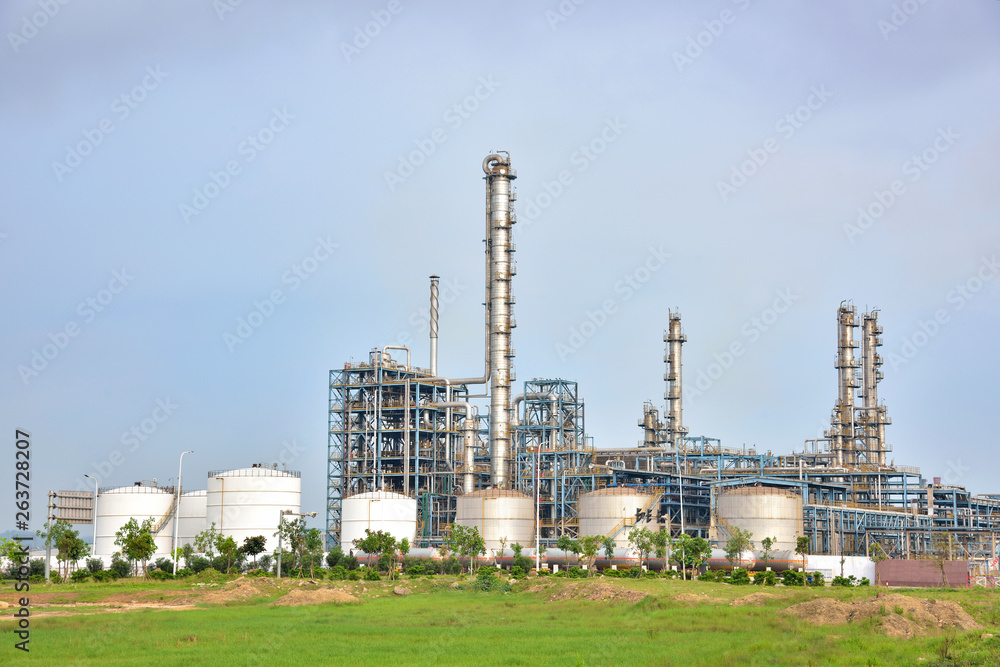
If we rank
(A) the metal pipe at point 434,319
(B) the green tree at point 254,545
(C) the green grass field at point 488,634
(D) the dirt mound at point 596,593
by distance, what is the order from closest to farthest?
(C) the green grass field at point 488,634 < (D) the dirt mound at point 596,593 < (B) the green tree at point 254,545 < (A) the metal pipe at point 434,319

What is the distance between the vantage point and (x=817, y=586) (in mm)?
74812

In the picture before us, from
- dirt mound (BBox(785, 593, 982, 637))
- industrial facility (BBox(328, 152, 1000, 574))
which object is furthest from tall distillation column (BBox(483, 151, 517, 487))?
dirt mound (BBox(785, 593, 982, 637))

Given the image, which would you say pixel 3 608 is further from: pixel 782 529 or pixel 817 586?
pixel 782 529

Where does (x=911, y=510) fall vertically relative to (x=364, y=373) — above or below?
below

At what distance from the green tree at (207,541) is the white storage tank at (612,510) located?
98.8ft

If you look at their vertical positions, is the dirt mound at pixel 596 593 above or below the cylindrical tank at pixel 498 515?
below

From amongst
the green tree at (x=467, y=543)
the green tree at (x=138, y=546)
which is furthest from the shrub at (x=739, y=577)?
the green tree at (x=138, y=546)

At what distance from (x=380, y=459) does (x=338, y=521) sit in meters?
7.20

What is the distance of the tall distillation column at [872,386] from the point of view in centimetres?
11838

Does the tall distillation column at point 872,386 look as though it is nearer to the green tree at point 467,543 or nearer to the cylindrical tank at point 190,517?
the green tree at point 467,543

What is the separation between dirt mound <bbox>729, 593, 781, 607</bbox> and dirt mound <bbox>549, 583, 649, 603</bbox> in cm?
539

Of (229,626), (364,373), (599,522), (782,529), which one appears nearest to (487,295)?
(364,373)

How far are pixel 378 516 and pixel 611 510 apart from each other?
19.8m

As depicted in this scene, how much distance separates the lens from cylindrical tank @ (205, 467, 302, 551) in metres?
92.9
